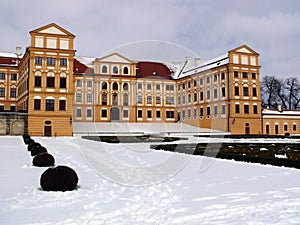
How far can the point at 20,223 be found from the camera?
4.80 m

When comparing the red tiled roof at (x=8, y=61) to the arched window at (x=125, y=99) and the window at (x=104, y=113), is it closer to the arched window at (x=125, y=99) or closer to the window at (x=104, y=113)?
the window at (x=104, y=113)

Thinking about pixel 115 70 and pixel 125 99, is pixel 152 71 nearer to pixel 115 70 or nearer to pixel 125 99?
pixel 115 70

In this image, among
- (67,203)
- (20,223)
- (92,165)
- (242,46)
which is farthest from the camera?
(242,46)

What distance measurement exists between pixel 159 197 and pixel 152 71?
47.5 metres

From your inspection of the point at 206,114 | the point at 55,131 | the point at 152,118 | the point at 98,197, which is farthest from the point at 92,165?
the point at 152,118

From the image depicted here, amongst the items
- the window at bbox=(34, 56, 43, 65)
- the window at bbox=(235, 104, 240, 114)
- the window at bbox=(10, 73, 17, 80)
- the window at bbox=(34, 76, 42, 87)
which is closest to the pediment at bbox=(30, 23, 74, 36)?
the window at bbox=(34, 56, 43, 65)

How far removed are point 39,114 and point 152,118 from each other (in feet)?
66.1

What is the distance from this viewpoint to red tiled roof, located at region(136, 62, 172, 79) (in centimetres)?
5122

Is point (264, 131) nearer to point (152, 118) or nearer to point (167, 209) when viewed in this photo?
point (152, 118)

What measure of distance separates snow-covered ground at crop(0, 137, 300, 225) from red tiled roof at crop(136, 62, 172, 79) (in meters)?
41.5

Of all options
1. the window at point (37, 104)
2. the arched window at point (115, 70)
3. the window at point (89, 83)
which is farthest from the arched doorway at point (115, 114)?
the window at point (37, 104)

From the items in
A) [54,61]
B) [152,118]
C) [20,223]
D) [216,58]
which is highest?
[216,58]

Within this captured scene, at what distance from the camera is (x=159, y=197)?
251 inches

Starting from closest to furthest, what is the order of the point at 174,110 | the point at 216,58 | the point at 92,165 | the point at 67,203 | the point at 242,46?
the point at 67,203 < the point at 92,165 < the point at 242,46 < the point at 216,58 < the point at 174,110
